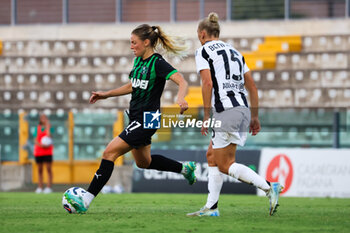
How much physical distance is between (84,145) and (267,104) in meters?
4.98

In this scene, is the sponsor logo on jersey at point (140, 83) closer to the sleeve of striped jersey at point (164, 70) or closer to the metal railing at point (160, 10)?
the sleeve of striped jersey at point (164, 70)

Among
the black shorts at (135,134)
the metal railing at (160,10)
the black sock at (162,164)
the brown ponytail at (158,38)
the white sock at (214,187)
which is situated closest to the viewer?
the white sock at (214,187)

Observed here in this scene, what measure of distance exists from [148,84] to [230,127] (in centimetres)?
104

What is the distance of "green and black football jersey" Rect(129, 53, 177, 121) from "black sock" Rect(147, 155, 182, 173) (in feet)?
2.48

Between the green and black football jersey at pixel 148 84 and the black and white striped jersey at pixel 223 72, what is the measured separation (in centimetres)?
50

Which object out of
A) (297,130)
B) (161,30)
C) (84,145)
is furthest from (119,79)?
(161,30)

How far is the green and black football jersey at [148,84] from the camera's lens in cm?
724

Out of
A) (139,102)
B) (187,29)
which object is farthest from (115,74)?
(139,102)

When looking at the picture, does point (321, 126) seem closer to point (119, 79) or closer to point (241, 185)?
point (241, 185)

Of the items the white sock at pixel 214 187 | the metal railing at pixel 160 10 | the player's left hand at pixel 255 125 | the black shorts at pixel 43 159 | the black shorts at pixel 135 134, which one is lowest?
the black shorts at pixel 43 159

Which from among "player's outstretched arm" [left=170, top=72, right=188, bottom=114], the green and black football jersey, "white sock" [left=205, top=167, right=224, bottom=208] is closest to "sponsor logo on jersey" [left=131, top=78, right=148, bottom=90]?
the green and black football jersey

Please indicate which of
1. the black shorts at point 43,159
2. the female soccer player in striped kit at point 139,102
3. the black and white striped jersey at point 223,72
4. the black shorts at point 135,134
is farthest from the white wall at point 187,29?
the black and white striped jersey at point 223,72

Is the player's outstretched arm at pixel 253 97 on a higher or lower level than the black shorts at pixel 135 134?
higher

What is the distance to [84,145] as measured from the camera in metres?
17.4
